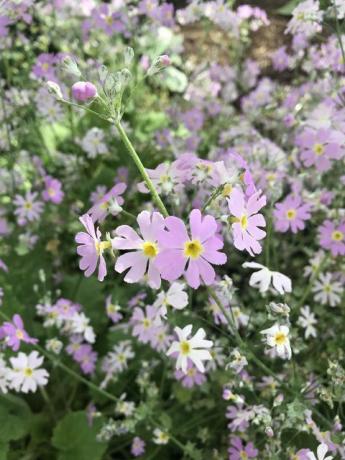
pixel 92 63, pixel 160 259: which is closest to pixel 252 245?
pixel 160 259

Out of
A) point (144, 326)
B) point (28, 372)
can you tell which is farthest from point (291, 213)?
point (28, 372)

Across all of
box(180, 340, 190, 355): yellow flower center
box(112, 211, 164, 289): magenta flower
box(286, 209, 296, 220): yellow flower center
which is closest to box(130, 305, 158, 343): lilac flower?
box(180, 340, 190, 355): yellow flower center

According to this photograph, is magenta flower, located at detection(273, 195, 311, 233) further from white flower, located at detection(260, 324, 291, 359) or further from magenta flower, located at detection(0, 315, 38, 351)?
magenta flower, located at detection(0, 315, 38, 351)

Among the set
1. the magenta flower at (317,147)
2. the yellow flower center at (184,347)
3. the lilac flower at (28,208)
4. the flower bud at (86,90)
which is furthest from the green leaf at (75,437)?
the flower bud at (86,90)

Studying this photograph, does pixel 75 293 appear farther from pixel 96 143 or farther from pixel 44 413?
pixel 96 143

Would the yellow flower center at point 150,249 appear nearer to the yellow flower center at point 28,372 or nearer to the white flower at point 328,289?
the yellow flower center at point 28,372
